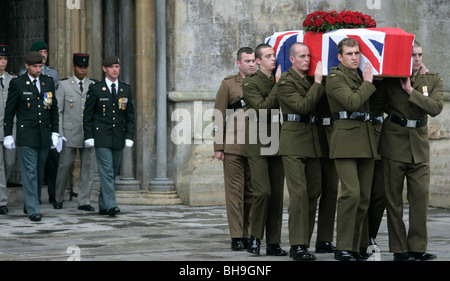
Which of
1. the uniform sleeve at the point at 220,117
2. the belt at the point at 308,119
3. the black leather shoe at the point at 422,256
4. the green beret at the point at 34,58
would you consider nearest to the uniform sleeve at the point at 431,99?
the belt at the point at 308,119

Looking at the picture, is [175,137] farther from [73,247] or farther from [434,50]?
[73,247]

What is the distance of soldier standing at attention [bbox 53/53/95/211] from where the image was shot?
12594mm

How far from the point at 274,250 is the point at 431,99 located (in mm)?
1843

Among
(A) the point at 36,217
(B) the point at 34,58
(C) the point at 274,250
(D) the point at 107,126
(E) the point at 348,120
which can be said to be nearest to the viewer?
(E) the point at 348,120

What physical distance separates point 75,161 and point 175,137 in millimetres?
1450

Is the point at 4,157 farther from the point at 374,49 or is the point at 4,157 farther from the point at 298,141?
the point at 374,49

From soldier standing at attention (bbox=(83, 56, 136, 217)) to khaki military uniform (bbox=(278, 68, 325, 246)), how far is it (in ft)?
12.0

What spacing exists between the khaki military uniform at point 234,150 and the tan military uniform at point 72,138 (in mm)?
3436

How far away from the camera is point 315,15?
8.66m

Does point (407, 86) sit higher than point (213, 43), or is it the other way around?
point (213, 43)

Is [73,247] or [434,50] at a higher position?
[434,50]

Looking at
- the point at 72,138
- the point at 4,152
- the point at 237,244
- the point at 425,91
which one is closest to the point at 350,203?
the point at 425,91

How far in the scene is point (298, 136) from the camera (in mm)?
8539

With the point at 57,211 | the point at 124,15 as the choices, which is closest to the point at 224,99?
the point at 57,211
